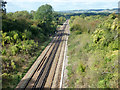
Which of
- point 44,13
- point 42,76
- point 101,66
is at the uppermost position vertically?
point 44,13

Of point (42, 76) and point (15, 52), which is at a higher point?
point (15, 52)

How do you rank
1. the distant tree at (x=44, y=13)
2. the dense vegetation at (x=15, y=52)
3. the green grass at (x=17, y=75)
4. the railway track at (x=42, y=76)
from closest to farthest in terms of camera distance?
the railway track at (x=42, y=76)
the green grass at (x=17, y=75)
the dense vegetation at (x=15, y=52)
the distant tree at (x=44, y=13)

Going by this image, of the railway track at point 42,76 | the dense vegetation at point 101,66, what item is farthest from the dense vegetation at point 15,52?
the dense vegetation at point 101,66

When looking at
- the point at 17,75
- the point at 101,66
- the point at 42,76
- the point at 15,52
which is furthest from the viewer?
the point at 15,52

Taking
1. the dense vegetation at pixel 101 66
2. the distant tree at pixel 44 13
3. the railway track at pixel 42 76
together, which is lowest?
the railway track at pixel 42 76

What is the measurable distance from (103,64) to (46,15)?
37.0m

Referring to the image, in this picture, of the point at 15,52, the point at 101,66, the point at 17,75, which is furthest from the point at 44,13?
the point at 101,66

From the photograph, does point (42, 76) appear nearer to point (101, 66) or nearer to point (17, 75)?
point (17, 75)

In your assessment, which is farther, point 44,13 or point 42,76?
point 44,13

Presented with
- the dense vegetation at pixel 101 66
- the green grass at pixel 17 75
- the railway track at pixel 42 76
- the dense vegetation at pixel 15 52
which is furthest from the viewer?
the dense vegetation at pixel 15 52

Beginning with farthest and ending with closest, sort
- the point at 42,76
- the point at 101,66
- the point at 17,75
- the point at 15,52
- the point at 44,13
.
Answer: the point at 44,13
the point at 15,52
the point at 17,75
the point at 42,76
the point at 101,66

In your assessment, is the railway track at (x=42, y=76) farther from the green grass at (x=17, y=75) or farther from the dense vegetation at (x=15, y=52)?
the dense vegetation at (x=15, y=52)

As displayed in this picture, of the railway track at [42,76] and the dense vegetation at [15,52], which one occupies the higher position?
the dense vegetation at [15,52]

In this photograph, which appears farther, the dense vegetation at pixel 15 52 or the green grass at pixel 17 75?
the dense vegetation at pixel 15 52
